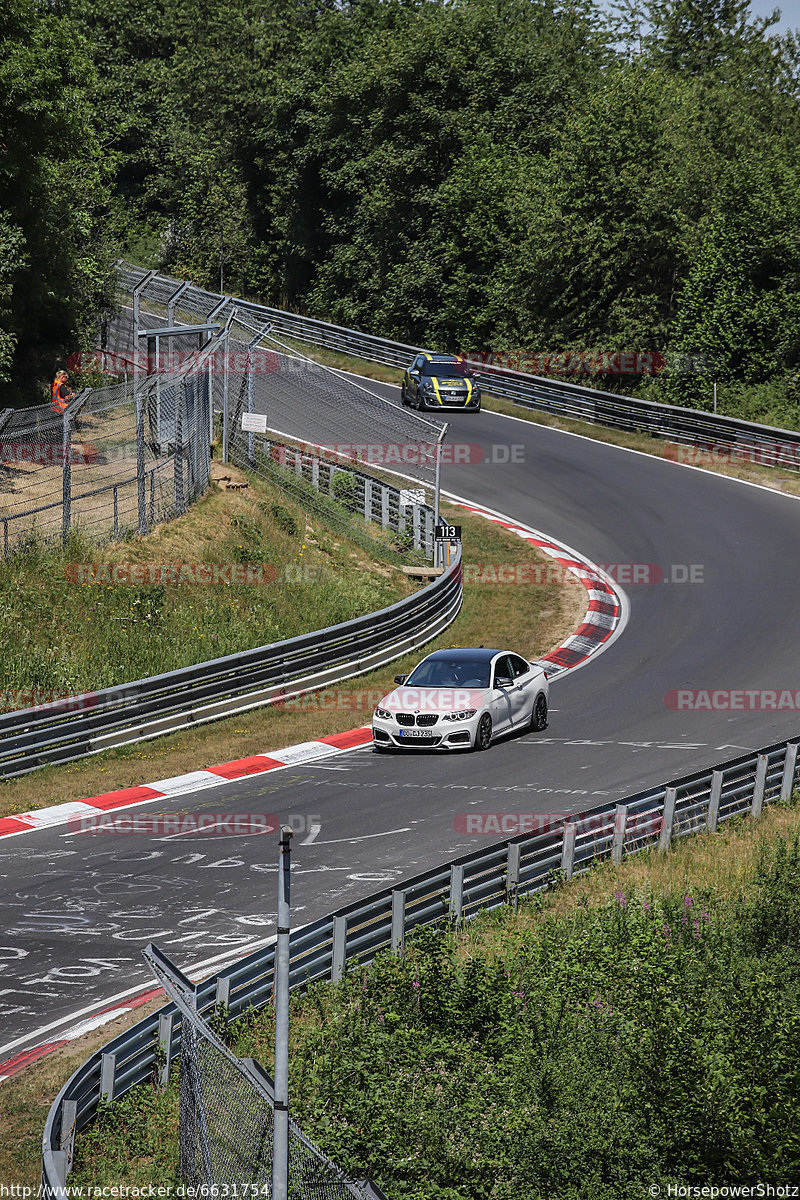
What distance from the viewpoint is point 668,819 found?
15.5 metres

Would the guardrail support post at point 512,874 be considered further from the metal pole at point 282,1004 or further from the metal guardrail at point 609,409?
the metal guardrail at point 609,409

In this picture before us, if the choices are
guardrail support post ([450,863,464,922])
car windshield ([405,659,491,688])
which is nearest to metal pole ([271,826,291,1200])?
guardrail support post ([450,863,464,922])

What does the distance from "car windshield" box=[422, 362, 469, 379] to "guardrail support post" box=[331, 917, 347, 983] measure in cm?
3252

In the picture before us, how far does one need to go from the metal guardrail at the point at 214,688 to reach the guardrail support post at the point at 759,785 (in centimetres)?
830

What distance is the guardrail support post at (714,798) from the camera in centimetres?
1627

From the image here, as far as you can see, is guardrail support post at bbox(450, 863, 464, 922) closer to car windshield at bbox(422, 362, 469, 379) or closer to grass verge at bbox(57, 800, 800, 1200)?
grass verge at bbox(57, 800, 800, 1200)

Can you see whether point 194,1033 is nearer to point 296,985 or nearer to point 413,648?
point 296,985

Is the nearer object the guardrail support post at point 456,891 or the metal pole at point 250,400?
the guardrail support post at point 456,891

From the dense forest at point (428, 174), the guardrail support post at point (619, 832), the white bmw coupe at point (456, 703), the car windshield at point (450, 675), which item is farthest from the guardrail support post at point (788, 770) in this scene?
the dense forest at point (428, 174)

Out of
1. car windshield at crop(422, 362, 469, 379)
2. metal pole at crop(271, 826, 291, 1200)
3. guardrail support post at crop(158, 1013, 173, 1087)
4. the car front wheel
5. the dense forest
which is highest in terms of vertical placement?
the dense forest

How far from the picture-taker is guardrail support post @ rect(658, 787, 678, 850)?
15477 mm

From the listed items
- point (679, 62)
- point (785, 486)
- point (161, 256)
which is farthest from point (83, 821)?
point (679, 62)

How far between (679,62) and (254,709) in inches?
2822

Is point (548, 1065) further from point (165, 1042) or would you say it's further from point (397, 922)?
point (165, 1042)
